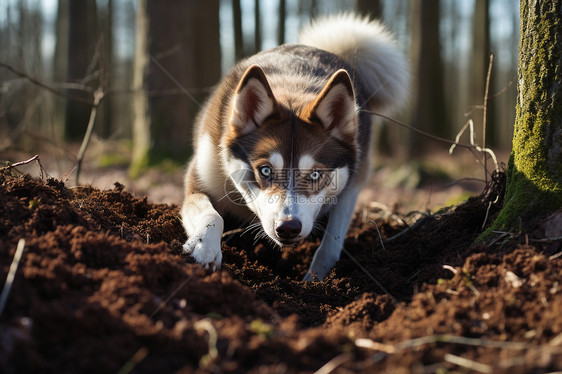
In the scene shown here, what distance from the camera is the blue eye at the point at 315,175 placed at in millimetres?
3347

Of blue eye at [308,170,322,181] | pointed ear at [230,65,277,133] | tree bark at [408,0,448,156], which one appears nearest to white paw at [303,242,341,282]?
blue eye at [308,170,322,181]

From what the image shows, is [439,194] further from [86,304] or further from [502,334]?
[86,304]

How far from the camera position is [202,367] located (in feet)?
5.41

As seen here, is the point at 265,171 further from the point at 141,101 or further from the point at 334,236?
the point at 141,101

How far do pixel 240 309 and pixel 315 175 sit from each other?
1.42 metres

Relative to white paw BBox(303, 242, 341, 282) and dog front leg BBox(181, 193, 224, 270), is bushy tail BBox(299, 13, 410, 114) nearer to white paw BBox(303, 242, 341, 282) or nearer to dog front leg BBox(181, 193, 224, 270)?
white paw BBox(303, 242, 341, 282)

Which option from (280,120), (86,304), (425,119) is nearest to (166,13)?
(280,120)

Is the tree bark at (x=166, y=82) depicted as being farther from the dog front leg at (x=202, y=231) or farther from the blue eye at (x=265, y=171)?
the blue eye at (x=265, y=171)

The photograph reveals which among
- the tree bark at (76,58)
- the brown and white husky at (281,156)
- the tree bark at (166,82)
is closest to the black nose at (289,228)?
the brown and white husky at (281,156)

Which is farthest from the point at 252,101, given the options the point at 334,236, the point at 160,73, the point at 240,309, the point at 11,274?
the point at 160,73

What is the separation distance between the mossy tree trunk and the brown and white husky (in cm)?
114

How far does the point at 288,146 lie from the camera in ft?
11.0

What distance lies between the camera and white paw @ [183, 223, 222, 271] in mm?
2916

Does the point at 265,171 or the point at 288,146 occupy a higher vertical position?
the point at 288,146
